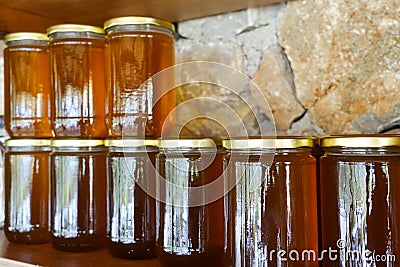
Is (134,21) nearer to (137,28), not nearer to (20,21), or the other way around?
(137,28)

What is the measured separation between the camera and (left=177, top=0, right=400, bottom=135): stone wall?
754 millimetres

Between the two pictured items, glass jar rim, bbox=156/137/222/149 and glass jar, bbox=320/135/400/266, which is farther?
glass jar rim, bbox=156/137/222/149

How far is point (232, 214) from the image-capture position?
598 mm

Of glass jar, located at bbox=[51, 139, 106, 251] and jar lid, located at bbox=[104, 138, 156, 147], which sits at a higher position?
jar lid, located at bbox=[104, 138, 156, 147]

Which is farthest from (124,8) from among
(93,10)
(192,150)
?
(192,150)

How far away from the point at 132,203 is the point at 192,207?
0.12 meters

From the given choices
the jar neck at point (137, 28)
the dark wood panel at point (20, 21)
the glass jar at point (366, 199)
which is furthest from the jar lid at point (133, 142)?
the dark wood panel at point (20, 21)

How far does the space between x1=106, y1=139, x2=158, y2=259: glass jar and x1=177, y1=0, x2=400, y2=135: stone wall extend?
0.85ft

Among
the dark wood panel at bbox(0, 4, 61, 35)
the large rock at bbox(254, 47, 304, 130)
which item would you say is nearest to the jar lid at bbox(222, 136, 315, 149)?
the large rock at bbox(254, 47, 304, 130)

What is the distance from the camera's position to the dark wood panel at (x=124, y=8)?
2.84 ft

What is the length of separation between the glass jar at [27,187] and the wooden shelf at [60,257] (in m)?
0.05

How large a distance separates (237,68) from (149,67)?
0.25m

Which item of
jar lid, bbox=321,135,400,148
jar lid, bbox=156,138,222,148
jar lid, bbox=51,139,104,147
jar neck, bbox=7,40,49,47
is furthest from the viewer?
jar neck, bbox=7,40,49,47

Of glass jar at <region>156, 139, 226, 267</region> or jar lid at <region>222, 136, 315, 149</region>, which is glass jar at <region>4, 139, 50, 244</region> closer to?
glass jar at <region>156, 139, 226, 267</region>
